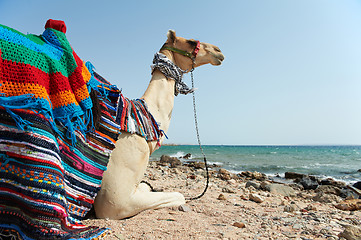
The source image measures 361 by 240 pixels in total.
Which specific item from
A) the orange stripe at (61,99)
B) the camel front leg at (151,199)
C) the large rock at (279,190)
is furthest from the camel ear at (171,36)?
the large rock at (279,190)

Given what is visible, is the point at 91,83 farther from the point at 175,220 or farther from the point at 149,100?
the point at 175,220

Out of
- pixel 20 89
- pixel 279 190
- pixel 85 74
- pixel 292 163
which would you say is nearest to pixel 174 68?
pixel 85 74

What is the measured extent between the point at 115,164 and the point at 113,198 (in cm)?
34


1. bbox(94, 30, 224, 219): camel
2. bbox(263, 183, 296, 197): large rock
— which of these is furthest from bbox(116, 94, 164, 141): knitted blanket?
bbox(263, 183, 296, 197): large rock

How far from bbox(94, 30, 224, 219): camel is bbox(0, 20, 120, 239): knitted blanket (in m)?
0.16

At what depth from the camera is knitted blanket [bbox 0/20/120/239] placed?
1.89 metres

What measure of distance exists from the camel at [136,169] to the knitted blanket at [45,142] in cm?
16

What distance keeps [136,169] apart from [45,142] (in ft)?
3.31

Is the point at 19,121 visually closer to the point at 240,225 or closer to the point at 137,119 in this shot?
the point at 137,119

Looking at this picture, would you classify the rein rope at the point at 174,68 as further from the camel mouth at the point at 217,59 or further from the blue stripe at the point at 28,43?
the blue stripe at the point at 28,43

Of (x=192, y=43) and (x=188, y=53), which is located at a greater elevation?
(x=192, y=43)

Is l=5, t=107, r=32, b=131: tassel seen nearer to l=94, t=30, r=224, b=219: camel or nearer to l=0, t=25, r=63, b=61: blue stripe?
l=0, t=25, r=63, b=61: blue stripe

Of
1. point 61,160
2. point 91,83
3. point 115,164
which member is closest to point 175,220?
point 115,164

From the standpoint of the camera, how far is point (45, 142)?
1.98 metres
